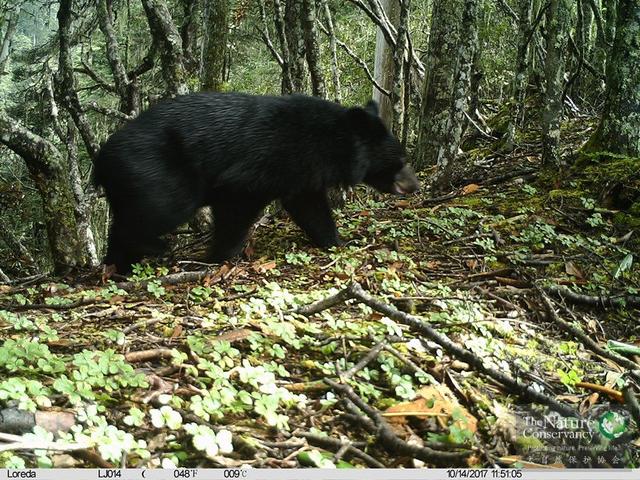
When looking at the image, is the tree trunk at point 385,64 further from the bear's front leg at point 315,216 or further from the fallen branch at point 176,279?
the fallen branch at point 176,279

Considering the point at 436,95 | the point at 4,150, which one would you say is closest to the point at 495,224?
the point at 436,95

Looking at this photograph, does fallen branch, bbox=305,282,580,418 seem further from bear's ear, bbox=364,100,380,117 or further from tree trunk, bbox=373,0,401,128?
tree trunk, bbox=373,0,401,128

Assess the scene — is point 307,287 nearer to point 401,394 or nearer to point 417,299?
point 417,299

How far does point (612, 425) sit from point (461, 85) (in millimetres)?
4256

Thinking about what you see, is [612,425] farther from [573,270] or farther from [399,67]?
[399,67]

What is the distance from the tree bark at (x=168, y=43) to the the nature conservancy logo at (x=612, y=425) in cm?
513

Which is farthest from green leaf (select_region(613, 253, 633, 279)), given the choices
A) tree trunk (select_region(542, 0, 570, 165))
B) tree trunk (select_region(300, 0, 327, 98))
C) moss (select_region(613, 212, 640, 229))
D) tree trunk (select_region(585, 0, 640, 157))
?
tree trunk (select_region(300, 0, 327, 98))

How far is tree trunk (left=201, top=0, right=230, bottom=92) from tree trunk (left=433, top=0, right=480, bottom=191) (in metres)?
3.15

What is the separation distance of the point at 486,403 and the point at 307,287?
1859mm

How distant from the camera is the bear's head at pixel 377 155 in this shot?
5324 mm

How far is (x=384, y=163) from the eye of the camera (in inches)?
225

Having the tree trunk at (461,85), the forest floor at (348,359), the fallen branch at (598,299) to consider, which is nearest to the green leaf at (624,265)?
the forest floor at (348,359)

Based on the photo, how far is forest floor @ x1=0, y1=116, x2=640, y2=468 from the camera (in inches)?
80.4

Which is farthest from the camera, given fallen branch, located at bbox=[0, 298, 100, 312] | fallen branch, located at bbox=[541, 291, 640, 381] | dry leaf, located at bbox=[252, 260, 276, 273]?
dry leaf, located at bbox=[252, 260, 276, 273]
